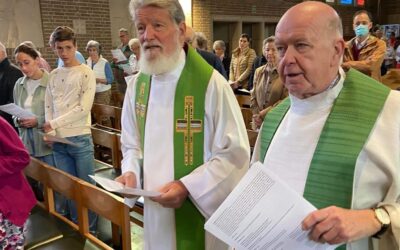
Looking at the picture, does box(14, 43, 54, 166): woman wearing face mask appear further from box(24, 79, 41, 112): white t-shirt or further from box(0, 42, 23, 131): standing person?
box(0, 42, 23, 131): standing person

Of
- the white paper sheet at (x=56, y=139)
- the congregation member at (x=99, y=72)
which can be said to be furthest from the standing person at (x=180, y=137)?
the congregation member at (x=99, y=72)

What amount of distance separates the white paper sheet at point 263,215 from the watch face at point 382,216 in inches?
6.7

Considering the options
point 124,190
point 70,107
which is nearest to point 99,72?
point 70,107

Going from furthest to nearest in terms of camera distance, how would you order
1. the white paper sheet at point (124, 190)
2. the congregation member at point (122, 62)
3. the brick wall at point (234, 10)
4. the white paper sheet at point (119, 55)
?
1. the brick wall at point (234, 10)
2. the congregation member at point (122, 62)
3. the white paper sheet at point (119, 55)
4. the white paper sheet at point (124, 190)

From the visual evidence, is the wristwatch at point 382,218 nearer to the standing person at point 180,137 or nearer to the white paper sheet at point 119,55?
the standing person at point 180,137

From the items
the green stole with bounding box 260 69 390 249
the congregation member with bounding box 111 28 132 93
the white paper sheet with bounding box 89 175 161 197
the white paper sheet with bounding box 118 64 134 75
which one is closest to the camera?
the green stole with bounding box 260 69 390 249

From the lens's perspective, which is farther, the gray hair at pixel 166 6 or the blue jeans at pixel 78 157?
the blue jeans at pixel 78 157

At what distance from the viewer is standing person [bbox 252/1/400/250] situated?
1.00 m

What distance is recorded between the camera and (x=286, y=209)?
96 cm

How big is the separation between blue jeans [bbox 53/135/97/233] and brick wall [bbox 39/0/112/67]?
5090mm

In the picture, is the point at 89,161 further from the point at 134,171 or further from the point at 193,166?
the point at 193,166

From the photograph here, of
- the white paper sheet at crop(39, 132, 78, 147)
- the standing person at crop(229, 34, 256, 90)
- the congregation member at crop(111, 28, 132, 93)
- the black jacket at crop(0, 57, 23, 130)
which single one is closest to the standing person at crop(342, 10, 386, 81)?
the standing person at crop(229, 34, 256, 90)

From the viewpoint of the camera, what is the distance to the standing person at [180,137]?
1651mm

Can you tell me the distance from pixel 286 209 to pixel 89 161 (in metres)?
2.29
